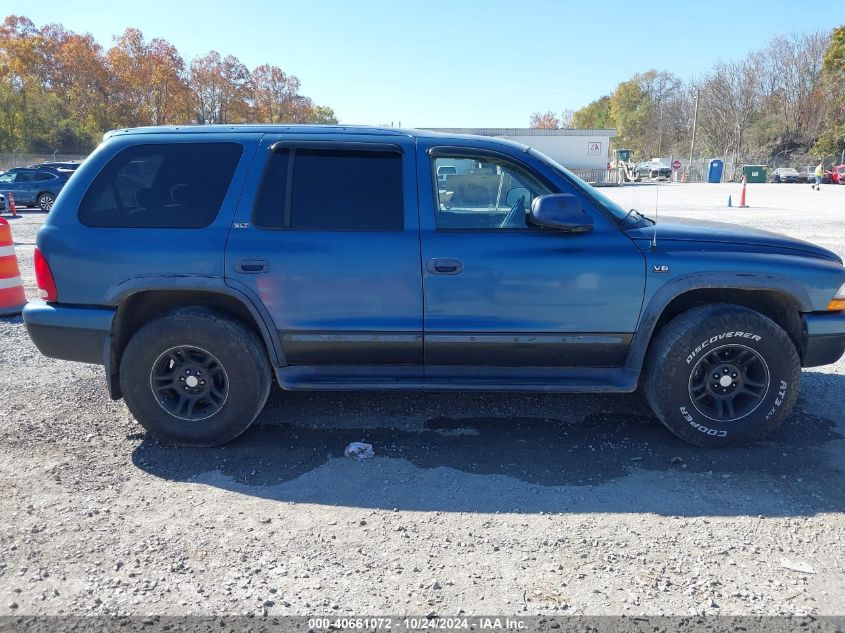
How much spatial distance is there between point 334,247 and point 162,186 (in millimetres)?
1180

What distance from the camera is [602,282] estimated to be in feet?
12.1

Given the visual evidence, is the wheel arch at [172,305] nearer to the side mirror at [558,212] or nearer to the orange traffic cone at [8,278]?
the side mirror at [558,212]

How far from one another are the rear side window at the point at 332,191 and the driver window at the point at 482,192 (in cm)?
30

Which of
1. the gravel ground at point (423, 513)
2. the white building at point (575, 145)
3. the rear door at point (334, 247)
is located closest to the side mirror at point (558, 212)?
the rear door at point (334, 247)

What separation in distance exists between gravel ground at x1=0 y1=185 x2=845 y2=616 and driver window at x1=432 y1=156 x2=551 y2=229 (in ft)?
4.64

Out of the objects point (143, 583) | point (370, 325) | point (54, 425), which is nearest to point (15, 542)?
point (143, 583)

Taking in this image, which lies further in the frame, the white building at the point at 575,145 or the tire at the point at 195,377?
the white building at the point at 575,145

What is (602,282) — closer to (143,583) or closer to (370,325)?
(370,325)

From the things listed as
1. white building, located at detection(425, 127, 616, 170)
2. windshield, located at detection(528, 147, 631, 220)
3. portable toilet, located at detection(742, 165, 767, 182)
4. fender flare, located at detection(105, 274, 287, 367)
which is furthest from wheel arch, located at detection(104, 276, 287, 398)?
portable toilet, located at detection(742, 165, 767, 182)

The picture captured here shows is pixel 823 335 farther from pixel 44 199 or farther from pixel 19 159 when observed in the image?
pixel 19 159

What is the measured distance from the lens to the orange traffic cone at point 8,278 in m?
6.89

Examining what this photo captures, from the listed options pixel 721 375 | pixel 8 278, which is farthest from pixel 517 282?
pixel 8 278

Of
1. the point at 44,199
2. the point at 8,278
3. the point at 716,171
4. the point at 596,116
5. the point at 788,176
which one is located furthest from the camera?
the point at 596,116

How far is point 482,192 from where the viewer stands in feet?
13.0
